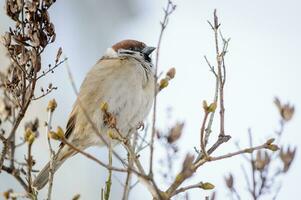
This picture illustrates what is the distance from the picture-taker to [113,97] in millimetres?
3836

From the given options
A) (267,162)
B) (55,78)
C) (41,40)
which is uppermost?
(55,78)

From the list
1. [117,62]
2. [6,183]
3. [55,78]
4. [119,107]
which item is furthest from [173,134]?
[55,78]

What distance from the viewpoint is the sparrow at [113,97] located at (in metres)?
3.78

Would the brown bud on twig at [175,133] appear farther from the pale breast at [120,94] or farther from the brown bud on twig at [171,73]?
the pale breast at [120,94]

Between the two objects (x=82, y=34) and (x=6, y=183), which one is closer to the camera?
(x=6, y=183)

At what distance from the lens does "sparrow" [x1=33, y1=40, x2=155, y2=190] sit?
378 centimetres

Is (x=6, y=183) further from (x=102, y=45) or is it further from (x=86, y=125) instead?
(x=102, y=45)

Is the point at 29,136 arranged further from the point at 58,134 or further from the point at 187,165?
the point at 187,165

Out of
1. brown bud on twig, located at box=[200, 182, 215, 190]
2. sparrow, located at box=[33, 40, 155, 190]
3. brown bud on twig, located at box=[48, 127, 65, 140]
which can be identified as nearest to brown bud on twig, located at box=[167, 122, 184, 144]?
brown bud on twig, located at box=[200, 182, 215, 190]

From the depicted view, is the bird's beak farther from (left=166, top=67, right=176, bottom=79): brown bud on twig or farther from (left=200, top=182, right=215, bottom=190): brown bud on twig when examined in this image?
(left=200, top=182, right=215, bottom=190): brown bud on twig

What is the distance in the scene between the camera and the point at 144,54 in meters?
4.24

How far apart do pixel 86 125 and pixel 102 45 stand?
5.37 m

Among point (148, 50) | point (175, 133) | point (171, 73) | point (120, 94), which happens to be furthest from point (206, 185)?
point (148, 50)

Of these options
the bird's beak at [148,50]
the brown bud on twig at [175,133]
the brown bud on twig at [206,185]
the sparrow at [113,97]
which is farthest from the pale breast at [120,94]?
the brown bud on twig at [206,185]
